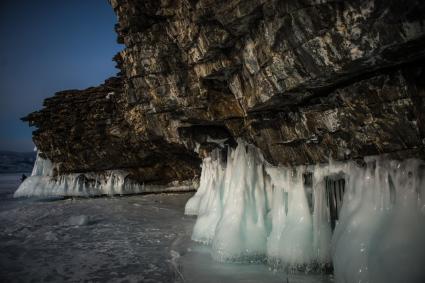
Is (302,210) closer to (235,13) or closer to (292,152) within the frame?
(292,152)

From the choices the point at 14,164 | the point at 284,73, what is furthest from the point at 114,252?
the point at 14,164

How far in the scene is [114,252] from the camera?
281 inches

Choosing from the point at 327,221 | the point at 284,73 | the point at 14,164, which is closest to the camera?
the point at 284,73

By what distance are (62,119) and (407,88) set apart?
57.3ft

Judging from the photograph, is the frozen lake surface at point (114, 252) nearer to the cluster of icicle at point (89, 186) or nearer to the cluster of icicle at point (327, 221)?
the cluster of icicle at point (327, 221)

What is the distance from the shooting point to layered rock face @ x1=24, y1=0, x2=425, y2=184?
3.99 m

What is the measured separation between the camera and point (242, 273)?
18.4 ft

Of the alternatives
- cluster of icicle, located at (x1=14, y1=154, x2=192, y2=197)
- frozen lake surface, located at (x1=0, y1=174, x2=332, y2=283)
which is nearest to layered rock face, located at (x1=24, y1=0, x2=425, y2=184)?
frozen lake surface, located at (x1=0, y1=174, x2=332, y2=283)

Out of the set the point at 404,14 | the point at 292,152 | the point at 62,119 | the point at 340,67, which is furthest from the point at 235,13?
the point at 62,119

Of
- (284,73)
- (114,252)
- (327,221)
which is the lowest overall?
(114,252)

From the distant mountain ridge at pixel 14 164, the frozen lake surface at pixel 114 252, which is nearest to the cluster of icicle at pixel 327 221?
the frozen lake surface at pixel 114 252

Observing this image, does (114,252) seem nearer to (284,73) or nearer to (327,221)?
(327,221)

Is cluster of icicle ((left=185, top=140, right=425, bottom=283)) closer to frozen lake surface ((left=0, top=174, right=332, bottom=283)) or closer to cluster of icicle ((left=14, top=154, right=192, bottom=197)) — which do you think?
frozen lake surface ((left=0, top=174, right=332, bottom=283))

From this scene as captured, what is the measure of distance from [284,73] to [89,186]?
56.4 ft
